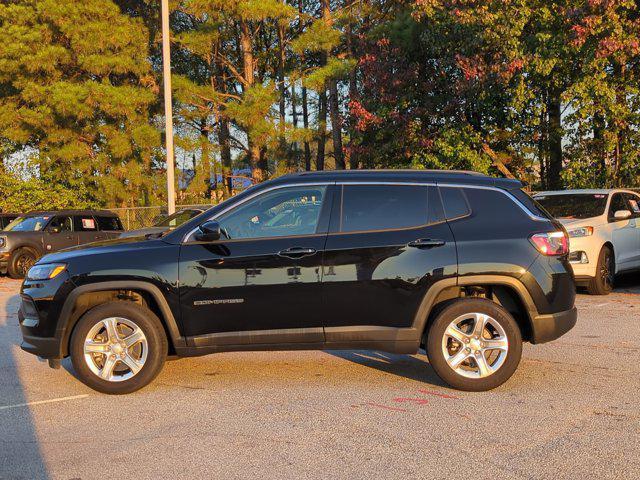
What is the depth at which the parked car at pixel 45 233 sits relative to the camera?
16.3m

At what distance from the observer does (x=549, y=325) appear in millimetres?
5359

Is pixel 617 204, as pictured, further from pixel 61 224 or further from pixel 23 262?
pixel 23 262

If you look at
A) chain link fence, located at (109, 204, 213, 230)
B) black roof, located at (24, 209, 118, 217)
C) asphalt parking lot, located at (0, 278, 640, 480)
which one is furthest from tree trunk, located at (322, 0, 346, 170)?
asphalt parking lot, located at (0, 278, 640, 480)

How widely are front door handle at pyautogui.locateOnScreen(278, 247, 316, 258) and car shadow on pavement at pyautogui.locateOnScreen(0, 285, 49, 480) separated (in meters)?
2.25

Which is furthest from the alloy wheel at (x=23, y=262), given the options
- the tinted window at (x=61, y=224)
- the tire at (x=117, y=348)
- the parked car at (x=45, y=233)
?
the tire at (x=117, y=348)

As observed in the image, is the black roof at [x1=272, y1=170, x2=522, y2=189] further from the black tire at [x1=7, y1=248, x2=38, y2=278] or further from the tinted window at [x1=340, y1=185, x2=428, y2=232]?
the black tire at [x1=7, y1=248, x2=38, y2=278]

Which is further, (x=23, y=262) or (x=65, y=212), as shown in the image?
(x=65, y=212)

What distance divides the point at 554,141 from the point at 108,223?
1446cm

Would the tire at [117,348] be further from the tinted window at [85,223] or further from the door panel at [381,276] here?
the tinted window at [85,223]

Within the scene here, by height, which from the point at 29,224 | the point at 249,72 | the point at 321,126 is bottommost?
the point at 29,224

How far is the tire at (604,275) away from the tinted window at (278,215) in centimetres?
682

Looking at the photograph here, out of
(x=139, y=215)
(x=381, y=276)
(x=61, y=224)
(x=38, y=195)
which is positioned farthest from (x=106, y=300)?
(x=38, y=195)

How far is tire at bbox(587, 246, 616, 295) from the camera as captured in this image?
34.9ft

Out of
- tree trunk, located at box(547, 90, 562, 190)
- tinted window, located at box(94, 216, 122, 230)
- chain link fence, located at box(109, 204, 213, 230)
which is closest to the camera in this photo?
tinted window, located at box(94, 216, 122, 230)
